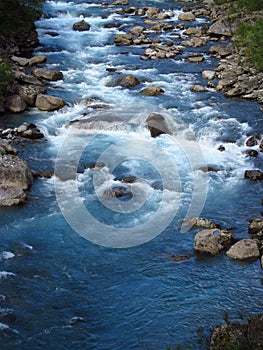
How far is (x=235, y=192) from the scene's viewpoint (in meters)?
14.9

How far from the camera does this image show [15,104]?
63.1 ft

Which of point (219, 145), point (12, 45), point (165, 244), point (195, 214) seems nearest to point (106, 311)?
point (165, 244)

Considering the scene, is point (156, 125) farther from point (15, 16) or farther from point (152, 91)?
point (15, 16)

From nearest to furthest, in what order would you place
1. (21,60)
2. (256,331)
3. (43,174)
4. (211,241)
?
(256,331)
(211,241)
(43,174)
(21,60)

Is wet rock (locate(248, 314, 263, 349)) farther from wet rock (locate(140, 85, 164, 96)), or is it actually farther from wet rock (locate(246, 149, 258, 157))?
wet rock (locate(140, 85, 164, 96))

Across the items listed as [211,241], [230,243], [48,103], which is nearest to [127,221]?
[211,241]

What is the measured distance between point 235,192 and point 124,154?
3667 mm

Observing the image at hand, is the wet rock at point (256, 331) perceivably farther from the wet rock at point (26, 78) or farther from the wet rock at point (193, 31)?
the wet rock at point (193, 31)

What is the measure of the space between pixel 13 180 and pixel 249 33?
11139 millimetres

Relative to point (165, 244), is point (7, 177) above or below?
above

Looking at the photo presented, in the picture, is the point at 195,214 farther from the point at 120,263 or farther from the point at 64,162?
the point at 64,162

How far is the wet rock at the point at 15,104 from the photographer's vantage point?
63.0ft

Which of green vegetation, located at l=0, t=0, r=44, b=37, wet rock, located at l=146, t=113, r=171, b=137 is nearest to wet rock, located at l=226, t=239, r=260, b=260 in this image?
wet rock, located at l=146, t=113, r=171, b=137

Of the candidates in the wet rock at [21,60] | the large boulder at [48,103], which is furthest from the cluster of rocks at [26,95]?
the wet rock at [21,60]
